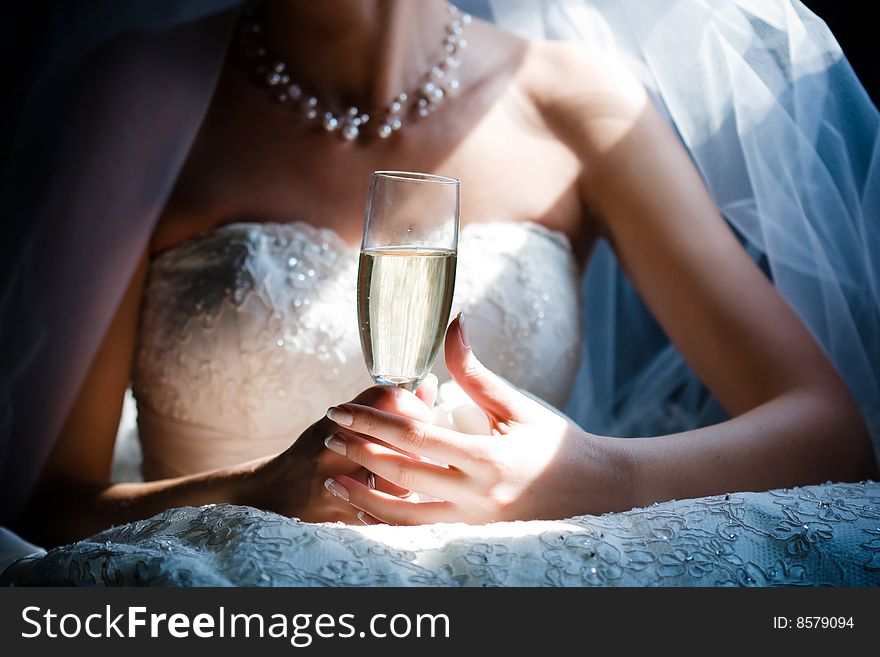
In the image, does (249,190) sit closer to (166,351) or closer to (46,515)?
(166,351)

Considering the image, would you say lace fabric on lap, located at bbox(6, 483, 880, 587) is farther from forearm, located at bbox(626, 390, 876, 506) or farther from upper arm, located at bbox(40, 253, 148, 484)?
upper arm, located at bbox(40, 253, 148, 484)

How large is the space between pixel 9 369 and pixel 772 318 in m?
1.24

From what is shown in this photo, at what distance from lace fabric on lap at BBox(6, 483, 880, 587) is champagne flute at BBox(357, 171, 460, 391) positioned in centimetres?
21

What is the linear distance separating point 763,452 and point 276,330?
31.5 inches

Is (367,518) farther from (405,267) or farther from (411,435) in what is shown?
(405,267)

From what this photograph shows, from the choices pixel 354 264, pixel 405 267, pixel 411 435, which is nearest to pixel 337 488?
pixel 411 435

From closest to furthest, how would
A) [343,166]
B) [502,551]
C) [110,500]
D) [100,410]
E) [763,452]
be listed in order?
[502,551] < [763,452] < [110,500] < [100,410] < [343,166]

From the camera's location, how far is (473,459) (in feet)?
3.19

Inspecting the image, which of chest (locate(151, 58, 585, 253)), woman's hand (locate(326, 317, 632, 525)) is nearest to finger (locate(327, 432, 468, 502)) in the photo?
woman's hand (locate(326, 317, 632, 525))

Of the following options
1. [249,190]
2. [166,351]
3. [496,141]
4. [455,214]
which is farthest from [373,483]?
[496,141]

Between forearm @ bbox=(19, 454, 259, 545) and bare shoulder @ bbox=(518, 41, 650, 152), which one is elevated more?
bare shoulder @ bbox=(518, 41, 650, 152)

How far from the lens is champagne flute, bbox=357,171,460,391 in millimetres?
1018

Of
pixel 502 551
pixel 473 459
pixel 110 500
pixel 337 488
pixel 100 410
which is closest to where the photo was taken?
pixel 502 551

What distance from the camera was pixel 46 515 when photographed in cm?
148
